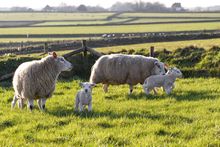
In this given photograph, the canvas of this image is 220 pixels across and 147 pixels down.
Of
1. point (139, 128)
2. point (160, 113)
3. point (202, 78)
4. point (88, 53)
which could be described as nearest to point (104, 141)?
point (139, 128)

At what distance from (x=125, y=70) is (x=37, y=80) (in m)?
4.92

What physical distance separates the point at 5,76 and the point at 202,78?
992 centimetres

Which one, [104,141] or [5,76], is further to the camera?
[5,76]

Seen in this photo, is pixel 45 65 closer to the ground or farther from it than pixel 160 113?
farther from it

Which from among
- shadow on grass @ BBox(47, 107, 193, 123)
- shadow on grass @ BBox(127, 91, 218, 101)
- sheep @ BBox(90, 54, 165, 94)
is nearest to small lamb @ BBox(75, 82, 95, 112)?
shadow on grass @ BBox(47, 107, 193, 123)

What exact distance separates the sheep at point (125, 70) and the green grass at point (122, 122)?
4.86ft

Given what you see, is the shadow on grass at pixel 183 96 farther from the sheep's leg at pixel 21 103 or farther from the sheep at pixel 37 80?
the sheep's leg at pixel 21 103

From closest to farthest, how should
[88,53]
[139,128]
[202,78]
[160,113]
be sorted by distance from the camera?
[139,128] < [160,113] < [202,78] < [88,53]

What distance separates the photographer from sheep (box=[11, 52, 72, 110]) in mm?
13281

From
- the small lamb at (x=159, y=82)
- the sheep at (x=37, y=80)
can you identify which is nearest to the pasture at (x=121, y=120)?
the small lamb at (x=159, y=82)

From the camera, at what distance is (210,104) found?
13.1 m

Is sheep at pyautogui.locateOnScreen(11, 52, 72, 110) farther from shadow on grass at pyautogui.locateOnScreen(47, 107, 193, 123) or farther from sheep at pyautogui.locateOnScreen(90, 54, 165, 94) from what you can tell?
sheep at pyautogui.locateOnScreen(90, 54, 165, 94)

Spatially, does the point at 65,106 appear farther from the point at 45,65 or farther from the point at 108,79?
the point at 108,79

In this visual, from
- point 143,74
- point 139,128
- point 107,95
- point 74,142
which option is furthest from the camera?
point 143,74
